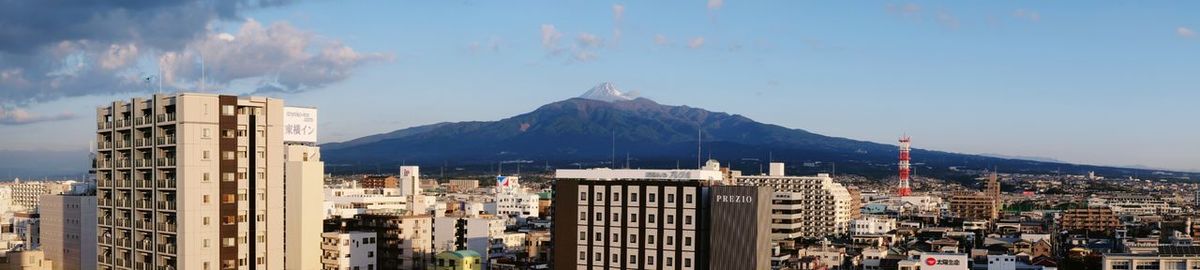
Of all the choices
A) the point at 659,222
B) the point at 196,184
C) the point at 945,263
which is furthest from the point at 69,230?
the point at 945,263

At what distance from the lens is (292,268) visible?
3356 cm

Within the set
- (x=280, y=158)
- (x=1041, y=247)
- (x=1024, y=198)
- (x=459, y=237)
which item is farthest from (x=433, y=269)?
(x=1024, y=198)

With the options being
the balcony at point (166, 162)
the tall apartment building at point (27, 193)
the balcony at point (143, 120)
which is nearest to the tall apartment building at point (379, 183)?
the tall apartment building at point (27, 193)

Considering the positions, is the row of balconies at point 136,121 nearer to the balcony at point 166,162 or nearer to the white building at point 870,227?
the balcony at point 166,162

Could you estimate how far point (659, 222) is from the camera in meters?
32.7

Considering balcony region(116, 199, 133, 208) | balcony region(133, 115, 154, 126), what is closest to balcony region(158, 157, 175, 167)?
balcony region(133, 115, 154, 126)

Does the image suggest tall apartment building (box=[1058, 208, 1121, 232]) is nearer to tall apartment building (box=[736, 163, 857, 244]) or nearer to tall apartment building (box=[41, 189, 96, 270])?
tall apartment building (box=[736, 163, 857, 244])

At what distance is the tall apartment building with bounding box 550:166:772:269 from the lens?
3177 centimetres

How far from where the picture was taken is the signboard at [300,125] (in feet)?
152

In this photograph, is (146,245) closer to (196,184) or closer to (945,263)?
(196,184)

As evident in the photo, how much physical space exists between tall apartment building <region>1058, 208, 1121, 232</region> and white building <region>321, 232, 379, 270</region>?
2742 inches

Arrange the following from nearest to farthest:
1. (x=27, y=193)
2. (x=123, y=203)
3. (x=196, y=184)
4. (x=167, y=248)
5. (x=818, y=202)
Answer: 1. (x=196, y=184)
2. (x=167, y=248)
3. (x=123, y=203)
4. (x=818, y=202)
5. (x=27, y=193)

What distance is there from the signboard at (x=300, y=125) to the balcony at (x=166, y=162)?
17282mm

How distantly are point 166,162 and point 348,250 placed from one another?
703 inches
